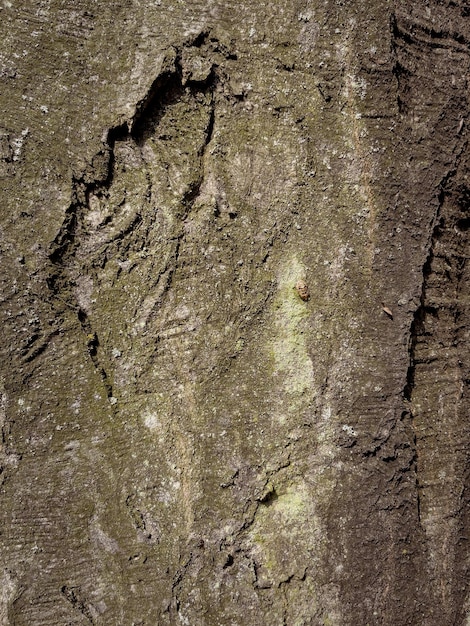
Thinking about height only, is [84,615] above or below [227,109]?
below

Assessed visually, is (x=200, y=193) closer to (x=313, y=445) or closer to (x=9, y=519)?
(x=313, y=445)

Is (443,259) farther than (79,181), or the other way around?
(443,259)

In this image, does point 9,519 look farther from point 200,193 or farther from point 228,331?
point 200,193

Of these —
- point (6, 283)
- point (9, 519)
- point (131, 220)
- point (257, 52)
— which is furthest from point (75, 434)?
point (257, 52)

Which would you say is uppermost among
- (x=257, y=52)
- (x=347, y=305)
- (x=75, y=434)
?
(x=257, y=52)

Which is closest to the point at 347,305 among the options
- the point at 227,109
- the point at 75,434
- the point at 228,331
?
the point at 228,331

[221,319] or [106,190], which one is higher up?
[106,190]
